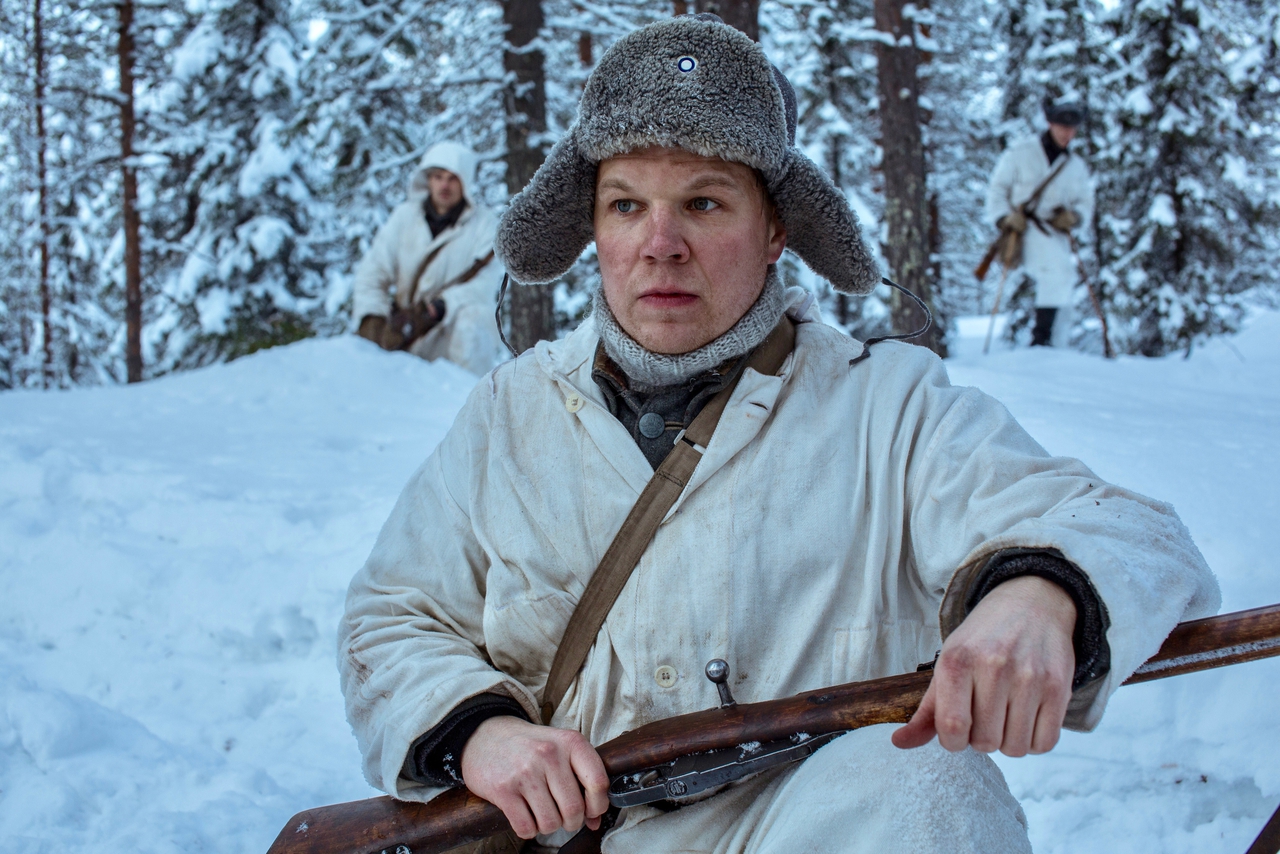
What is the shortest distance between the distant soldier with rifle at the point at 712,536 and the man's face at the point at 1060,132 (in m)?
7.85

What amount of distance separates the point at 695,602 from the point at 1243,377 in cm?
774

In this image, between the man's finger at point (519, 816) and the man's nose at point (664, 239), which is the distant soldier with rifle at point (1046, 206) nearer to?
the man's nose at point (664, 239)

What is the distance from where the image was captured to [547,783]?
5.37 ft

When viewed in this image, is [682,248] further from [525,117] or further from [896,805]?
[525,117]

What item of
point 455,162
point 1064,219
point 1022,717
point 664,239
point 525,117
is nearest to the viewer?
point 1022,717

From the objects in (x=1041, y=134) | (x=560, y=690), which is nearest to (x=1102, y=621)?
(x=560, y=690)

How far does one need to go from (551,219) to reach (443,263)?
6.50 m

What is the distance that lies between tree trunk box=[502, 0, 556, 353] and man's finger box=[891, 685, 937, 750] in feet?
28.3

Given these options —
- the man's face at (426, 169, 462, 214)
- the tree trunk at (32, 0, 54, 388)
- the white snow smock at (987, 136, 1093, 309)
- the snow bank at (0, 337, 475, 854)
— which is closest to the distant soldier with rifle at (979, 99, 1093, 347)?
the white snow smock at (987, 136, 1093, 309)

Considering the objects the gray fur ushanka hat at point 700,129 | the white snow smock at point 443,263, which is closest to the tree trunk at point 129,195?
the white snow smock at point 443,263

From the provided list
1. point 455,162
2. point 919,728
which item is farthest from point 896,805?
point 455,162

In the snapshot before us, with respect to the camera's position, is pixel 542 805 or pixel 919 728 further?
pixel 542 805

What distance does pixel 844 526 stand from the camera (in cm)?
188

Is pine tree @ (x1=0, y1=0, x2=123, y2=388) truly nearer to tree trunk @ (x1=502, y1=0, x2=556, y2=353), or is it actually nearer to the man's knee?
tree trunk @ (x1=502, y1=0, x2=556, y2=353)
